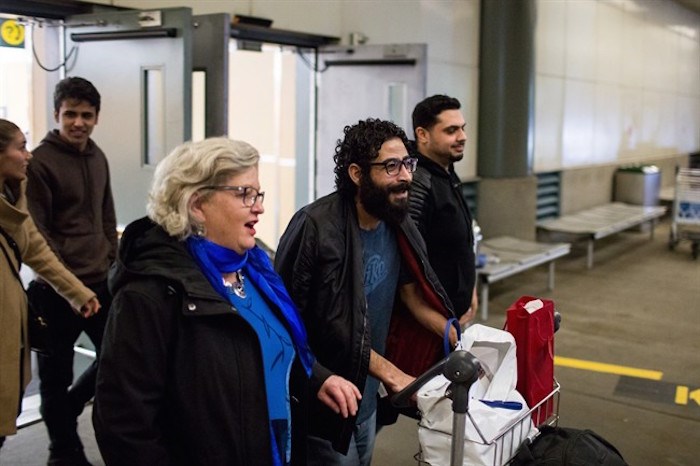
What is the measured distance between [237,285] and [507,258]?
5977mm

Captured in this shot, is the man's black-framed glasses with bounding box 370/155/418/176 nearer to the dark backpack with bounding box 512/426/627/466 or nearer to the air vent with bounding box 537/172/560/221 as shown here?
the dark backpack with bounding box 512/426/627/466

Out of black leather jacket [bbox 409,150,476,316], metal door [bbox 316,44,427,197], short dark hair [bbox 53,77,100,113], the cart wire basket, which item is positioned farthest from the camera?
metal door [bbox 316,44,427,197]

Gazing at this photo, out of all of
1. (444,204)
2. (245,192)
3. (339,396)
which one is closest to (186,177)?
(245,192)

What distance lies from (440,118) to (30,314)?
1922 mm

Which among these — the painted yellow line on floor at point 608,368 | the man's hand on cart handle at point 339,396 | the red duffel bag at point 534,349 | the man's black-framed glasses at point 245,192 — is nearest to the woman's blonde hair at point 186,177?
the man's black-framed glasses at point 245,192

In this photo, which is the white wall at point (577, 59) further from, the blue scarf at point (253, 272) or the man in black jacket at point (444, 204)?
the blue scarf at point (253, 272)

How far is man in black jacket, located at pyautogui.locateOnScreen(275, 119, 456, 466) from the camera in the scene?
2.53 m

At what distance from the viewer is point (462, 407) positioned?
6.40 feet

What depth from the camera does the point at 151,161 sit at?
4.78m

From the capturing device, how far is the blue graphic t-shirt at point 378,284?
2.73 m

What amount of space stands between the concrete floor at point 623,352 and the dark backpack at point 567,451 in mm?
2166

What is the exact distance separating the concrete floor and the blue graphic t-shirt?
170cm

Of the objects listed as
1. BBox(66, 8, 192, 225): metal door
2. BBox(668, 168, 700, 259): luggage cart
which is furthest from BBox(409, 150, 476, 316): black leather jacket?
BBox(668, 168, 700, 259): luggage cart

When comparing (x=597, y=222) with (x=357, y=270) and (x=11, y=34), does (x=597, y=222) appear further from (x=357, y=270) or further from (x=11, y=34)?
(x=357, y=270)
